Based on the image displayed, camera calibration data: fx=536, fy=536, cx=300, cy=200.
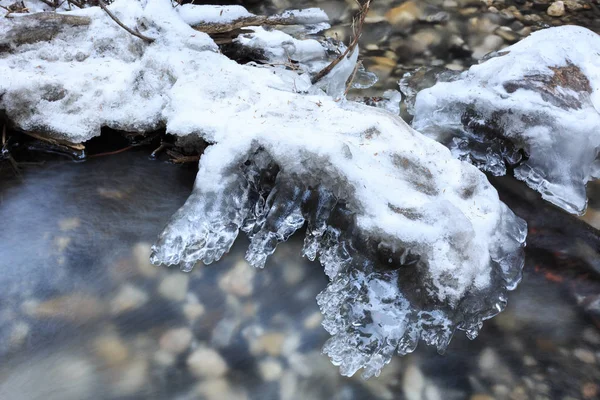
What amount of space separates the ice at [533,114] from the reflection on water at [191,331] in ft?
1.62

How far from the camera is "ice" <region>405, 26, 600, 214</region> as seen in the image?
6.40 feet

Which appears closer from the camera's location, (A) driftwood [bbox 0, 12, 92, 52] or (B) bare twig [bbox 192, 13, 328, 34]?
(A) driftwood [bbox 0, 12, 92, 52]

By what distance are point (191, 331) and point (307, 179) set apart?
576mm

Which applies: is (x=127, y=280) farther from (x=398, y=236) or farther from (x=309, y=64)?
(x=309, y=64)

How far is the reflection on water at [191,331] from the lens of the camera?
58.4 inches

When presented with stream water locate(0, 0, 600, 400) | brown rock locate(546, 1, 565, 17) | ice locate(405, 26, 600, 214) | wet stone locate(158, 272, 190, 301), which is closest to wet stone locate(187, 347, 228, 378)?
stream water locate(0, 0, 600, 400)

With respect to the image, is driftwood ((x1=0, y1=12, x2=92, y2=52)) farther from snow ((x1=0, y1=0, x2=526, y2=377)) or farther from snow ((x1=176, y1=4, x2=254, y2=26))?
snow ((x1=176, y1=4, x2=254, y2=26))

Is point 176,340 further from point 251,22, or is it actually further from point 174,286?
point 251,22

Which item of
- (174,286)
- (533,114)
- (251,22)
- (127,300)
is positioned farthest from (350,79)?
(127,300)

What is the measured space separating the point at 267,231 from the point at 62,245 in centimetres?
65

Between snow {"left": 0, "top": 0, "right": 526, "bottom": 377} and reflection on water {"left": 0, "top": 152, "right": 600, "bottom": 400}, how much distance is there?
0.20ft

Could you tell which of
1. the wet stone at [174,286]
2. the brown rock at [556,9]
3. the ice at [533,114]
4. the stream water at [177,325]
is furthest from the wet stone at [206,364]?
the brown rock at [556,9]

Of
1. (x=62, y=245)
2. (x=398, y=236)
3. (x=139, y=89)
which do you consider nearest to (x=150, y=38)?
(x=139, y=89)

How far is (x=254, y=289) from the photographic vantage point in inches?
65.2
